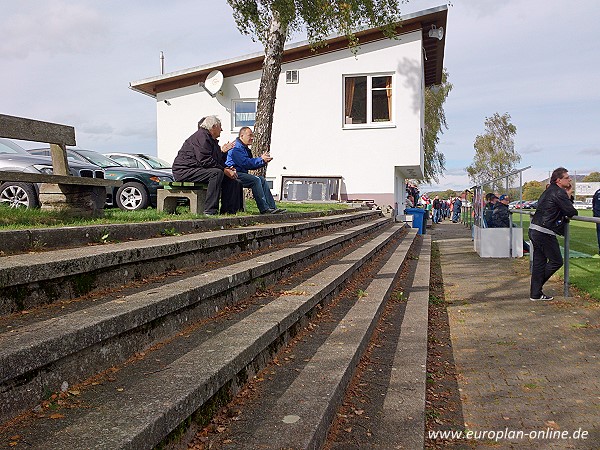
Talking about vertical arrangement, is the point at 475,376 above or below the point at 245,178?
below

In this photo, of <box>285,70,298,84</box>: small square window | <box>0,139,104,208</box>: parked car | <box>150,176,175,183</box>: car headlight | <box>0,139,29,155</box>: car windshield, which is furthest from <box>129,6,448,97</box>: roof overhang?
<box>0,139,29,155</box>: car windshield

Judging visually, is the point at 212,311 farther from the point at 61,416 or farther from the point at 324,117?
the point at 324,117

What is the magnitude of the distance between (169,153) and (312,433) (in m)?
20.8

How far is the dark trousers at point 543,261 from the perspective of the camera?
845 centimetres

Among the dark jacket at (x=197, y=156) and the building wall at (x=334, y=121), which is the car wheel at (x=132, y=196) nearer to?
the dark jacket at (x=197, y=156)

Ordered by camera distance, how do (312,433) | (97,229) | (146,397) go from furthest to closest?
(97,229) < (312,433) < (146,397)

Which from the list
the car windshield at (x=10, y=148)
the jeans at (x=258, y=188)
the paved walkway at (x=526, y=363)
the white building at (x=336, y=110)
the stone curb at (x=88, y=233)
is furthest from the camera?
the white building at (x=336, y=110)

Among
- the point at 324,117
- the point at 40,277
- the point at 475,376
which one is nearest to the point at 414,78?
the point at 324,117

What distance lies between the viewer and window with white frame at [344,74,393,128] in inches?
853

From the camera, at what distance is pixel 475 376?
16.5 feet

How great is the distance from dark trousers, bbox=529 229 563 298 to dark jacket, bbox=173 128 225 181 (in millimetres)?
4766

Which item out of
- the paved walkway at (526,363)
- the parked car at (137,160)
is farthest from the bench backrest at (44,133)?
the parked car at (137,160)

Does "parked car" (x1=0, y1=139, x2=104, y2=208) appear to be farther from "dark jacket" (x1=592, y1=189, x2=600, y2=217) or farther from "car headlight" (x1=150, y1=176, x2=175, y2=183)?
"dark jacket" (x1=592, y1=189, x2=600, y2=217)

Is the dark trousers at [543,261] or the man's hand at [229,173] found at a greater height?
the man's hand at [229,173]
